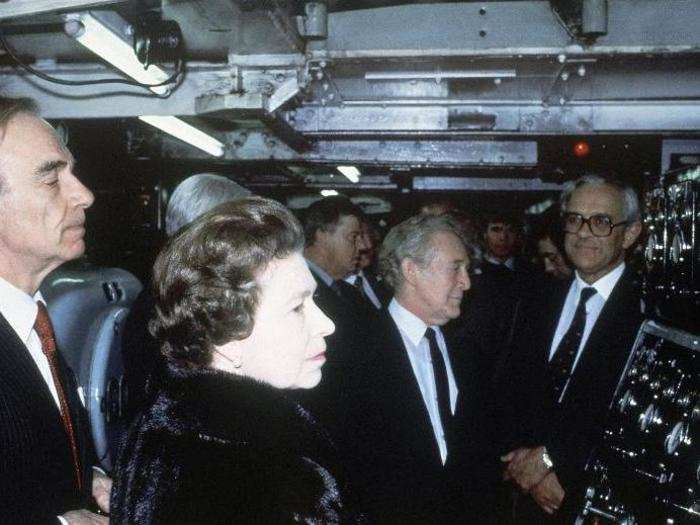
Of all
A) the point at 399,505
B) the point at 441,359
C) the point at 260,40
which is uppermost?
the point at 260,40

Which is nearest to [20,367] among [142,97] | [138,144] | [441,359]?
[441,359]

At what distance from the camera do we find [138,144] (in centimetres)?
600

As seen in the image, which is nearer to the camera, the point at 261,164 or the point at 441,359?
the point at 441,359

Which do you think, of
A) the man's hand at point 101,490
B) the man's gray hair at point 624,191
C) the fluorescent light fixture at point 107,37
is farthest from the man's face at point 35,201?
the man's gray hair at point 624,191

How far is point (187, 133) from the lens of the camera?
212 inches

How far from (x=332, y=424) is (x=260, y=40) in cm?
189

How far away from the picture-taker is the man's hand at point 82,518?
63.1 inches

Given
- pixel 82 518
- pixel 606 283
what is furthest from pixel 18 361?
pixel 606 283

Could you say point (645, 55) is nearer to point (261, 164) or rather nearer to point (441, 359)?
point (441, 359)

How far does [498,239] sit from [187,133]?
3.17m

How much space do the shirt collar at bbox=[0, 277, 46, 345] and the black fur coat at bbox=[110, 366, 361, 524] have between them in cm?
68

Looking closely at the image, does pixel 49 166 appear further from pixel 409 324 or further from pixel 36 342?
pixel 409 324

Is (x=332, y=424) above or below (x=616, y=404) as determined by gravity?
below

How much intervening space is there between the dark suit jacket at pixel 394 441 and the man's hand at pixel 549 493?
0.24 metres
